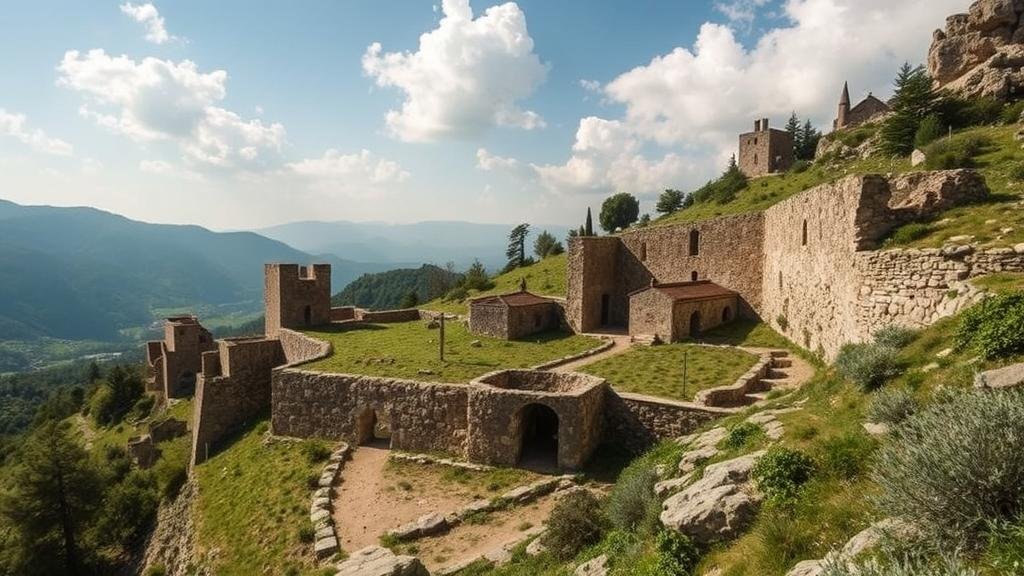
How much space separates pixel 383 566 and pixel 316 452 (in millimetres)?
9831

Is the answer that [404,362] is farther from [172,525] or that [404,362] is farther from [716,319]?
[716,319]

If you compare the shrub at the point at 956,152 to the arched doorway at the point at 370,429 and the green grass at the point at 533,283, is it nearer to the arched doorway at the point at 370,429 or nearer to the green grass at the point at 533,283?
the green grass at the point at 533,283

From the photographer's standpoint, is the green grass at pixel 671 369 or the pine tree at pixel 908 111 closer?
the green grass at pixel 671 369

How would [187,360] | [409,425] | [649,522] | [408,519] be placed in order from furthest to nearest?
[187,360], [409,425], [408,519], [649,522]

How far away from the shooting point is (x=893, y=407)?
6090 millimetres

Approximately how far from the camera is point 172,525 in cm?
2027

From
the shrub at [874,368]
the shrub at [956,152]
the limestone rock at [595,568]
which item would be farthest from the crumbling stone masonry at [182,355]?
the shrub at [956,152]

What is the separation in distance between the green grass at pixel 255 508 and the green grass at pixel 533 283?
→ 67.5ft

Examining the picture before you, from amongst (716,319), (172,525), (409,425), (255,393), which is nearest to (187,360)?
(255,393)

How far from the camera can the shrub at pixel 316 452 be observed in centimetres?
1803

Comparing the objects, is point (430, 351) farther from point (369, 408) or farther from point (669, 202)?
point (669, 202)

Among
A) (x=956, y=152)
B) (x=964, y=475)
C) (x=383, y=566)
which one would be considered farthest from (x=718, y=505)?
(x=956, y=152)

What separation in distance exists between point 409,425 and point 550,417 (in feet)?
16.3

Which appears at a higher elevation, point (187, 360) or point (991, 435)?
point (991, 435)
